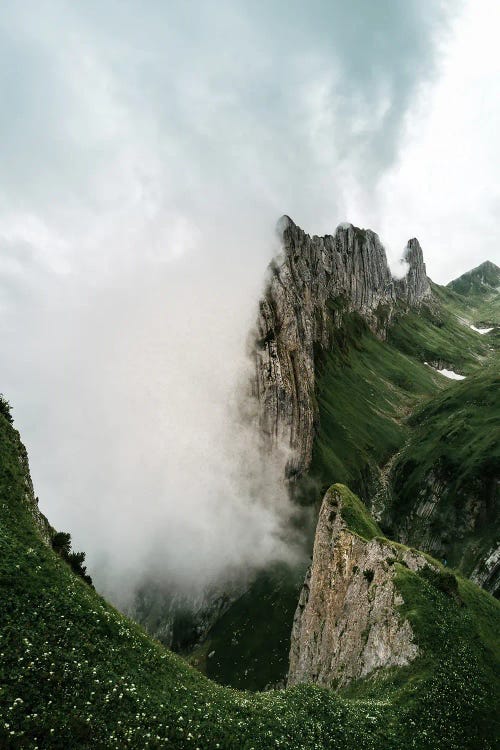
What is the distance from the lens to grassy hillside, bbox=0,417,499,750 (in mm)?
21234

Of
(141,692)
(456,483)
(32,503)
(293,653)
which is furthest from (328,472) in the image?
(141,692)

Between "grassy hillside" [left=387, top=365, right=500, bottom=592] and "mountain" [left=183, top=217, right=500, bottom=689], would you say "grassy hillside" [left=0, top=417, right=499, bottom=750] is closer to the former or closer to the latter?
"mountain" [left=183, top=217, right=500, bottom=689]

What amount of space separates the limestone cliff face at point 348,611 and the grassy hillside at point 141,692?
383 centimetres

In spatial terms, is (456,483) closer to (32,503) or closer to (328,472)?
(328,472)

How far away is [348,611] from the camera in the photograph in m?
54.8

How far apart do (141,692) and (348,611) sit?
39.3 meters

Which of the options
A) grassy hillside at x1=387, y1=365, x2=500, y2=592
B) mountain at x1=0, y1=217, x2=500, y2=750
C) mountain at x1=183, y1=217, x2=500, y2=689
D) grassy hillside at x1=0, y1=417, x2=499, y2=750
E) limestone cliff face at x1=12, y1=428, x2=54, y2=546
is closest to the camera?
grassy hillside at x1=0, y1=417, x2=499, y2=750

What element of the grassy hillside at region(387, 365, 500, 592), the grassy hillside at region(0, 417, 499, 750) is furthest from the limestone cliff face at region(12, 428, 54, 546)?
the grassy hillside at region(387, 365, 500, 592)

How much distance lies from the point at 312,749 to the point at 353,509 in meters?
44.2

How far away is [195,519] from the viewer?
538 ft

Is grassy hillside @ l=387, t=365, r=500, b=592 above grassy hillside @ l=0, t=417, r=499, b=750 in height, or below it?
above

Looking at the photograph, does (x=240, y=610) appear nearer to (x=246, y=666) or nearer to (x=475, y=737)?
(x=246, y=666)

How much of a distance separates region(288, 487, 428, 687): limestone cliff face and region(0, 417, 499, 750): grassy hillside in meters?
3.83

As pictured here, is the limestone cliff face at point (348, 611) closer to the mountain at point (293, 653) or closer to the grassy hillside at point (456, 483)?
the mountain at point (293, 653)
